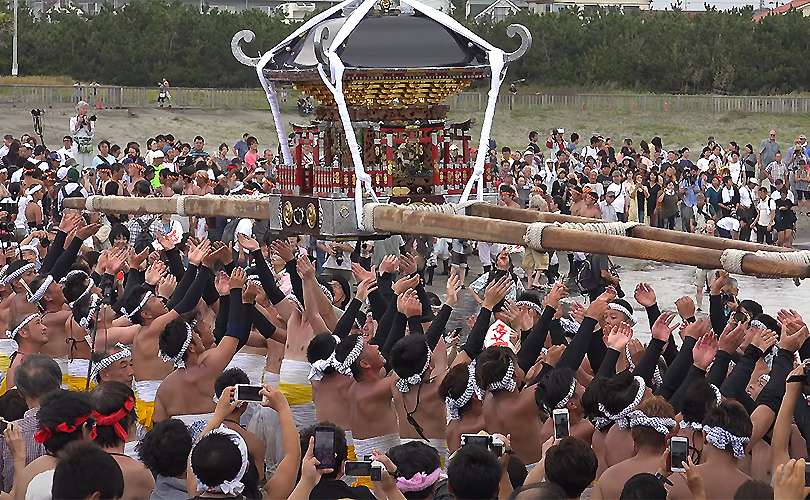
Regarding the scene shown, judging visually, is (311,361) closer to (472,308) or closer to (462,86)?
(462,86)

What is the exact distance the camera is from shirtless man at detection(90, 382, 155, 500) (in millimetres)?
5410

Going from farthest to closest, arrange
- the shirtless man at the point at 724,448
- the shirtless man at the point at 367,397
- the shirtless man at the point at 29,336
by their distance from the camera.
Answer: the shirtless man at the point at 29,336, the shirtless man at the point at 367,397, the shirtless man at the point at 724,448

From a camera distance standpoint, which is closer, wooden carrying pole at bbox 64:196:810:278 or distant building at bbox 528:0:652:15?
wooden carrying pole at bbox 64:196:810:278

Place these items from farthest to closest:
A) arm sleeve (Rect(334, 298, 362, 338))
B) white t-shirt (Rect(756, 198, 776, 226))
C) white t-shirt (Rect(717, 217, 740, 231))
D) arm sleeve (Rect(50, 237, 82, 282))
A: 1. white t-shirt (Rect(756, 198, 776, 226))
2. white t-shirt (Rect(717, 217, 740, 231))
3. arm sleeve (Rect(50, 237, 82, 282))
4. arm sleeve (Rect(334, 298, 362, 338))

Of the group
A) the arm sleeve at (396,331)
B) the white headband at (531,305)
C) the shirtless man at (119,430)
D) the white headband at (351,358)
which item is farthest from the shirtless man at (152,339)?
the white headband at (531,305)

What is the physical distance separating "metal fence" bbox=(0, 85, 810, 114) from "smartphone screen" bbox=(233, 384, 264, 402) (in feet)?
96.1

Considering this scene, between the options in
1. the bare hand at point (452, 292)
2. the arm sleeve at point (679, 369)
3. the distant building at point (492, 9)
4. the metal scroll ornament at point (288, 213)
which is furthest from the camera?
the distant building at point (492, 9)

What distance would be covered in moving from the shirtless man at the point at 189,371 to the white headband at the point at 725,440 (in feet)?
9.44

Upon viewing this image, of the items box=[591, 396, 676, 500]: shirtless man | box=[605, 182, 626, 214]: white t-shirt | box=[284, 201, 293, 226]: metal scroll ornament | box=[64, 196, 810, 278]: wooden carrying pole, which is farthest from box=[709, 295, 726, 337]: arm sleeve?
box=[605, 182, 626, 214]: white t-shirt

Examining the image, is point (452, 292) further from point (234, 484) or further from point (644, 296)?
point (234, 484)

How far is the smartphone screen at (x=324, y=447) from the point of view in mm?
4922

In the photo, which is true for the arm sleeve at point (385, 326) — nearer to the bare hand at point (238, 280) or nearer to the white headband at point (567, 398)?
the bare hand at point (238, 280)

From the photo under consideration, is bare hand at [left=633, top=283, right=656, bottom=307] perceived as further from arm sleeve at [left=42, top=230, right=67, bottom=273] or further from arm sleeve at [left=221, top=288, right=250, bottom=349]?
arm sleeve at [left=42, top=230, right=67, bottom=273]

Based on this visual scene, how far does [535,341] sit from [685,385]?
1.15m
